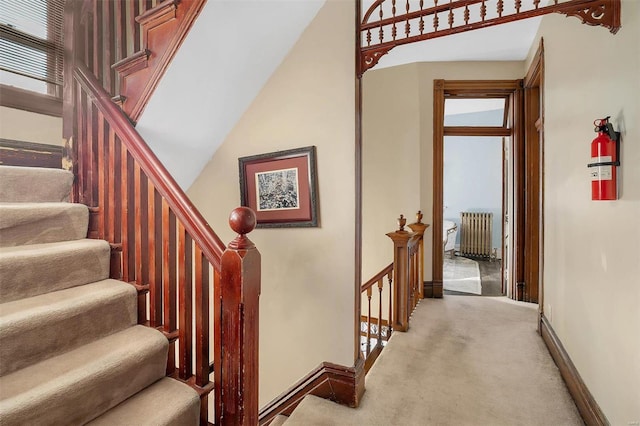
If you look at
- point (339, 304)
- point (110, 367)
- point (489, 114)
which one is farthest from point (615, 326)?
point (489, 114)

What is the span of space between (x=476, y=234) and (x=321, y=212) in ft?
20.8

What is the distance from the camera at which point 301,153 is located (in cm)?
198

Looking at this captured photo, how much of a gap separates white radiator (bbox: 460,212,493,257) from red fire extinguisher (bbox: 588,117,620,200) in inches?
240

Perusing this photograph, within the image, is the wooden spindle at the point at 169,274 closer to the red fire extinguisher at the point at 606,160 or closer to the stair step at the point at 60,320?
the stair step at the point at 60,320

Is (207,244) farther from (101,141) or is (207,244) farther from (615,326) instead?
(615,326)

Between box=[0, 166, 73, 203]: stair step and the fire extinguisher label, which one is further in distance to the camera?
box=[0, 166, 73, 203]: stair step

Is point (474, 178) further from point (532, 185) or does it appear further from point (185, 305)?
point (185, 305)

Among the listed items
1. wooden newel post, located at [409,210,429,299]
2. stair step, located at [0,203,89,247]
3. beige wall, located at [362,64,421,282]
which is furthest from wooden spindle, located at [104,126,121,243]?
beige wall, located at [362,64,421,282]

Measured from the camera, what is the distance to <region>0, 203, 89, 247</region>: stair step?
1.37 meters

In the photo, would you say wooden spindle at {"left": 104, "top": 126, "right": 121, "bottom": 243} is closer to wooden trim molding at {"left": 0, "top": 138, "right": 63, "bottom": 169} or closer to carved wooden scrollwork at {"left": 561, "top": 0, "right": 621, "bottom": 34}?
wooden trim molding at {"left": 0, "top": 138, "right": 63, "bottom": 169}

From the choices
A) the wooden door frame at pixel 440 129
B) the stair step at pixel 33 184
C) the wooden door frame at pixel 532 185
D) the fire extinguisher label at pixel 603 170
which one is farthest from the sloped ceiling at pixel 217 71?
the wooden door frame at pixel 532 185

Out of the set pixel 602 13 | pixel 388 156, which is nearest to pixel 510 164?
pixel 388 156

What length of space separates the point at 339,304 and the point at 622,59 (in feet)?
6.11

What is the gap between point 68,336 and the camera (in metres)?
1.18
